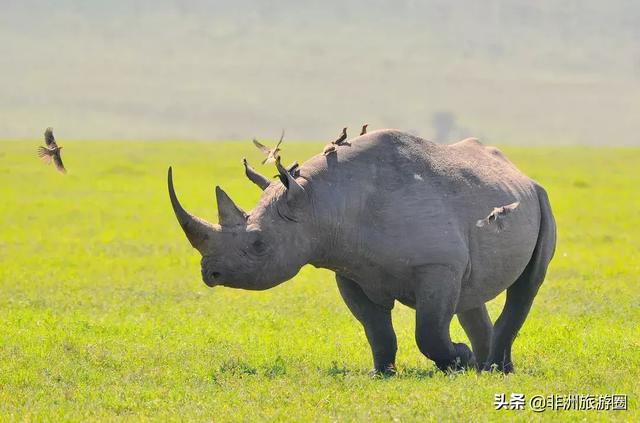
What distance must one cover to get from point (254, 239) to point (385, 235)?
118 centimetres

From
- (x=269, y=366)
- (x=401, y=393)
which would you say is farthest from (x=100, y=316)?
(x=401, y=393)

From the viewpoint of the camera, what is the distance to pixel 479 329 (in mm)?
12883

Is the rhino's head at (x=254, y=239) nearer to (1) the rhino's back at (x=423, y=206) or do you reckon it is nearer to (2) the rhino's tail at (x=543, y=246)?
(1) the rhino's back at (x=423, y=206)

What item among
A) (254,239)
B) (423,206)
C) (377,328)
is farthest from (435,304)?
(254,239)

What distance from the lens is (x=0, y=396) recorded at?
10.2 meters

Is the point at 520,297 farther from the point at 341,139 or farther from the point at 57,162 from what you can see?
the point at 57,162

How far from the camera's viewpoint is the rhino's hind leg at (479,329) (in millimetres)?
12867

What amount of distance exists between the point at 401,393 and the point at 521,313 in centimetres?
280

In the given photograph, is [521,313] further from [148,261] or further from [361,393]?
[148,261]

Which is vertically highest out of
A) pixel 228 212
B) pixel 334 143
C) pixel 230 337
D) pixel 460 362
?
pixel 334 143

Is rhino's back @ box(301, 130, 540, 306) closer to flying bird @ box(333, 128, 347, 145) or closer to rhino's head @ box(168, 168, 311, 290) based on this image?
flying bird @ box(333, 128, 347, 145)

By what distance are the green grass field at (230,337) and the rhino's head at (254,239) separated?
3.06 feet

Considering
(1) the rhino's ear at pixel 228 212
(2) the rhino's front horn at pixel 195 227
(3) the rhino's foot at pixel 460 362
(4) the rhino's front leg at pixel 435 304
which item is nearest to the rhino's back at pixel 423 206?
(4) the rhino's front leg at pixel 435 304

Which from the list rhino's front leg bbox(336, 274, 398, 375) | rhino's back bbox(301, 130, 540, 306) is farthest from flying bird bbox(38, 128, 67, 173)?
rhino's front leg bbox(336, 274, 398, 375)
